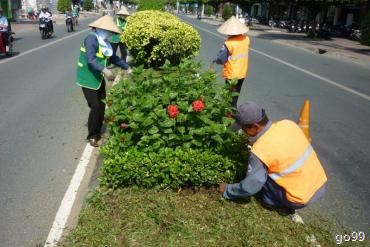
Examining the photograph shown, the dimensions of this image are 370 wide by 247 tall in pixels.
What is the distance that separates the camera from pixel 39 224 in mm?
4016

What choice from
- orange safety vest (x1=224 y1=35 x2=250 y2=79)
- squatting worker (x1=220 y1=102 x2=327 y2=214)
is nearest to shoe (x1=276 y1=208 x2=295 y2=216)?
squatting worker (x1=220 y1=102 x2=327 y2=214)

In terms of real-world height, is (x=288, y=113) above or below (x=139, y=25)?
below

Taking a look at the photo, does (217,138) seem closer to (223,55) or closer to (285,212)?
(285,212)

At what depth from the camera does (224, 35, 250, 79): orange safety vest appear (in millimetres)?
6754

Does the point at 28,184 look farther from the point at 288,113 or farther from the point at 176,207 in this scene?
the point at 288,113

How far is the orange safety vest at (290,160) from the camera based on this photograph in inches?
135

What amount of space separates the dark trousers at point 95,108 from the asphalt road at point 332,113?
10.5 ft

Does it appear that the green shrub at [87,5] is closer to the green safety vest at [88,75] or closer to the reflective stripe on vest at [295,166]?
the green safety vest at [88,75]

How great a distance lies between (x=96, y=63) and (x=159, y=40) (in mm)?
5307

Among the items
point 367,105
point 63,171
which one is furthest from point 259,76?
point 63,171

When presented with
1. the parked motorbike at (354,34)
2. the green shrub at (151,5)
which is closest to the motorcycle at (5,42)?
the green shrub at (151,5)

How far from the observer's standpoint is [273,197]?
3885mm

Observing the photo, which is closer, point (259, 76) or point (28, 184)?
point (28, 184)

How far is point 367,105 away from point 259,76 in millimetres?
3883
